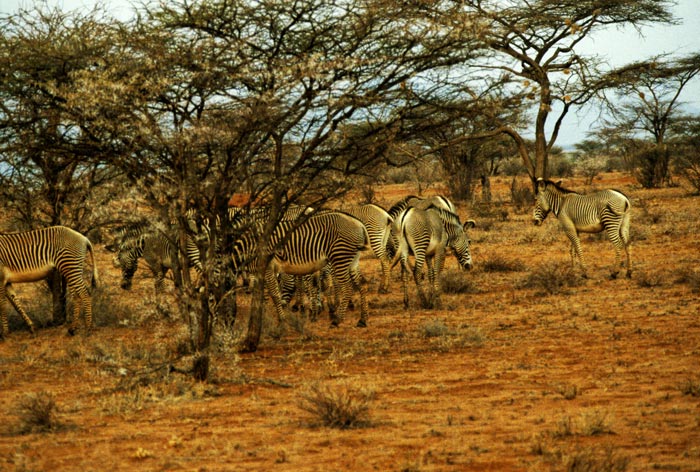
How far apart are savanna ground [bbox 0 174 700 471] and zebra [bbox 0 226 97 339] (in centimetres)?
43

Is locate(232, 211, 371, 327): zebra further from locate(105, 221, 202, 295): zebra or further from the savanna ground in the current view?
locate(105, 221, 202, 295): zebra

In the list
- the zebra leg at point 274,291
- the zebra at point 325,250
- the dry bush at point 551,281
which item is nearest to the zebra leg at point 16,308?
the zebra at point 325,250

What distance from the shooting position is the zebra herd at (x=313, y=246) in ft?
39.6

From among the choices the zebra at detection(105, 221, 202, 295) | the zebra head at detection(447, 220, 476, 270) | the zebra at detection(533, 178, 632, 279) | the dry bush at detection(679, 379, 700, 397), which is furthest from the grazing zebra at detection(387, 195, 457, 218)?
the dry bush at detection(679, 379, 700, 397)

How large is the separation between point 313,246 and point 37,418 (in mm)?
5734

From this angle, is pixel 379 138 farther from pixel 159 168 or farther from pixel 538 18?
pixel 538 18

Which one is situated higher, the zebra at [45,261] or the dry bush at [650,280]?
the zebra at [45,261]

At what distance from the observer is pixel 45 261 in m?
12.5

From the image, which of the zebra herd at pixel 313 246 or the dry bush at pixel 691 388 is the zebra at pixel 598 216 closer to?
the zebra herd at pixel 313 246

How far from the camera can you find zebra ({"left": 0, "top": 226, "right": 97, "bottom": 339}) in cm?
1234

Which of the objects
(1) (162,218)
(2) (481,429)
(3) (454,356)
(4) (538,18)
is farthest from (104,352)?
(4) (538,18)

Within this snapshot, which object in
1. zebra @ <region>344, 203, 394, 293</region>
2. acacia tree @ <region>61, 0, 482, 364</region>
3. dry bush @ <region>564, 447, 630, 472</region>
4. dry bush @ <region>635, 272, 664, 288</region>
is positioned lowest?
dry bush @ <region>564, 447, 630, 472</region>

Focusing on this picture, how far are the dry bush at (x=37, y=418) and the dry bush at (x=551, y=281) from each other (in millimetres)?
9098

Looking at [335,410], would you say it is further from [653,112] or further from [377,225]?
[653,112]
